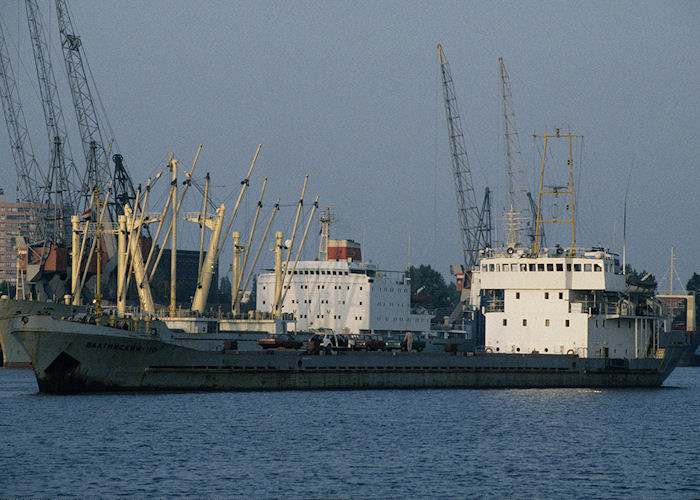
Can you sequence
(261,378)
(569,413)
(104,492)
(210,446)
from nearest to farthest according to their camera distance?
(104,492) < (210,446) < (569,413) < (261,378)

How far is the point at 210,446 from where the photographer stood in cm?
3912

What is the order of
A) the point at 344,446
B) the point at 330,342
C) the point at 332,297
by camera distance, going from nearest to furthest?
the point at 344,446
the point at 330,342
the point at 332,297

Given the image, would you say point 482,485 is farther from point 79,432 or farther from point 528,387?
point 528,387

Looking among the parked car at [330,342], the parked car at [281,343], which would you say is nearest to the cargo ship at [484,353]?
the parked car at [330,342]

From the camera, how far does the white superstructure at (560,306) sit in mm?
63062

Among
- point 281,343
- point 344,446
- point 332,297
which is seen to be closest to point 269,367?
point 281,343

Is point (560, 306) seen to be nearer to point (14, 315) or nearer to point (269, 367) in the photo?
point (269, 367)

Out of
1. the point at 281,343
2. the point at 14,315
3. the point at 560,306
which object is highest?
the point at 560,306

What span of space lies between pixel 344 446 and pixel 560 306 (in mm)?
27538

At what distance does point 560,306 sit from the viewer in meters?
63.2

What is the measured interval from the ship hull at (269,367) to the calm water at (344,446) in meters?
1.03

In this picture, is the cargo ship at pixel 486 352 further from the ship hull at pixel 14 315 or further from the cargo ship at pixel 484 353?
the ship hull at pixel 14 315

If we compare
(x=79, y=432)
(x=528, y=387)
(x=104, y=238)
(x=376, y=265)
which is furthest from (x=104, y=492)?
(x=104, y=238)

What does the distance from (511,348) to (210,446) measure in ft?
98.5
